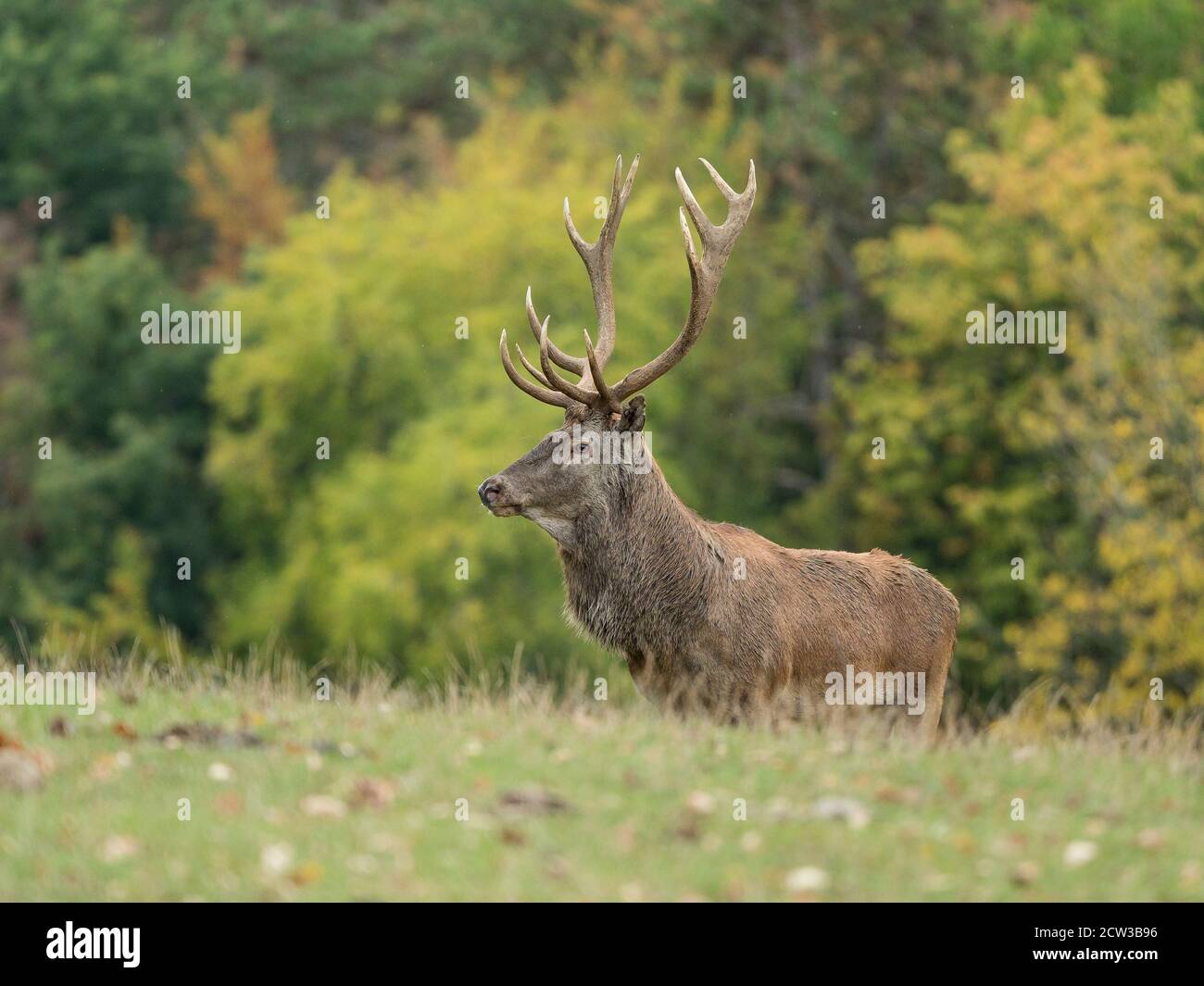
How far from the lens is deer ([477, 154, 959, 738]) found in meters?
9.60

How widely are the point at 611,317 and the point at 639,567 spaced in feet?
5.47

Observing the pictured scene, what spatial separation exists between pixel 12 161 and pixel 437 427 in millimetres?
13598

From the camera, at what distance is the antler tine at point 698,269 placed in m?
9.98

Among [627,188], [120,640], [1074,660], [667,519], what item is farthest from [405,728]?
[120,640]

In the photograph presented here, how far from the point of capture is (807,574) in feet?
33.5

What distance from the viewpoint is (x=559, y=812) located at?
6938 millimetres

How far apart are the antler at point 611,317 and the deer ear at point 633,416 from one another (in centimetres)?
7

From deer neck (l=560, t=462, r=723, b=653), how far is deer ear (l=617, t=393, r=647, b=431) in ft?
0.76

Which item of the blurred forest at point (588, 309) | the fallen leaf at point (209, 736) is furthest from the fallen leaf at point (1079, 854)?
the blurred forest at point (588, 309)

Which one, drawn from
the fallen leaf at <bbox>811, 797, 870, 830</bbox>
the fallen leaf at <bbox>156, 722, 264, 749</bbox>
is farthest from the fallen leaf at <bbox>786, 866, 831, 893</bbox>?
the fallen leaf at <bbox>156, 722, 264, 749</bbox>

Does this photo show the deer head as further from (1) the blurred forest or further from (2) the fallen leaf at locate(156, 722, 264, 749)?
(1) the blurred forest

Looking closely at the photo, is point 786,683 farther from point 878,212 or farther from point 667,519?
point 878,212

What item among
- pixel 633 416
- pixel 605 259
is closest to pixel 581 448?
pixel 633 416
